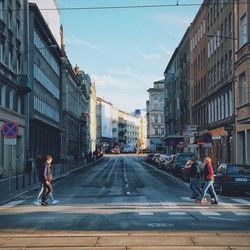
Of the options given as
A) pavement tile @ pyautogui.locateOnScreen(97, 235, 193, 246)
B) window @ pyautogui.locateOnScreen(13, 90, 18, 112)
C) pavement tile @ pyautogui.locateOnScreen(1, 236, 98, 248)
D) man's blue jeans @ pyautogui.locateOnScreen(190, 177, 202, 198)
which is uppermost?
window @ pyautogui.locateOnScreen(13, 90, 18, 112)

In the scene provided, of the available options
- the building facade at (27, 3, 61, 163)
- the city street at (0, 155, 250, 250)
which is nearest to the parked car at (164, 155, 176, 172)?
the building facade at (27, 3, 61, 163)

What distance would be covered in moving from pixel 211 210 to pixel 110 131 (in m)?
174

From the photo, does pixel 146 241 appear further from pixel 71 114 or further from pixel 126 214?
pixel 71 114

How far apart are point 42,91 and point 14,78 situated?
16.5 meters

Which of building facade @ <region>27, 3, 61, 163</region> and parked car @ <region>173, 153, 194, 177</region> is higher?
building facade @ <region>27, 3, 61, 163</region>

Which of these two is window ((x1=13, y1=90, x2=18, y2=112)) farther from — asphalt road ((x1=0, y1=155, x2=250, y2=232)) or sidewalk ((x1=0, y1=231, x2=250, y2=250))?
sidewalk ((x1=0, y1=231, x2=250, y2=250))

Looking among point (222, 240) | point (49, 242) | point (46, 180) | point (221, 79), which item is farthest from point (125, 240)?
point (221, 79)

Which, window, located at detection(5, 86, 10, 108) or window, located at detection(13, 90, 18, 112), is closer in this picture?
window, located at detection(5, 86, 10, 108)

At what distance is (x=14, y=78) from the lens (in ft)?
142

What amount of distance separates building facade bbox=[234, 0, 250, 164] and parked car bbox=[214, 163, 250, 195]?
39.6 feet

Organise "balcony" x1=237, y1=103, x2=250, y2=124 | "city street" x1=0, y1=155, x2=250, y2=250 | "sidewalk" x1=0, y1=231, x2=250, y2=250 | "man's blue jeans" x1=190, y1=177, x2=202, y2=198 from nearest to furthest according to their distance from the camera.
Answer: "sidewalk" x1=0, y1=231, x2=250, y2=250
"city street" x1=0, y1=155, x2=250, y2=250
"man's blue jeans" x1=190, y1=177, x2=202, y2=198
"balcony" x1=237, y1=103, x2=250, y2=124

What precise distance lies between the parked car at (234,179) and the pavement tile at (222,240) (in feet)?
42.4

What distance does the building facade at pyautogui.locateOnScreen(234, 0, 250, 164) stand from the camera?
38906 millimetres

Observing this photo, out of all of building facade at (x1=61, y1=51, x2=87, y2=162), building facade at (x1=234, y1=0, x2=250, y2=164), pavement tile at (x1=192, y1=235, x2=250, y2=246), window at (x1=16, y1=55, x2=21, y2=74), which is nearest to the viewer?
pavement tile at (x1=192, y1=235, x2=250, y2=246)
